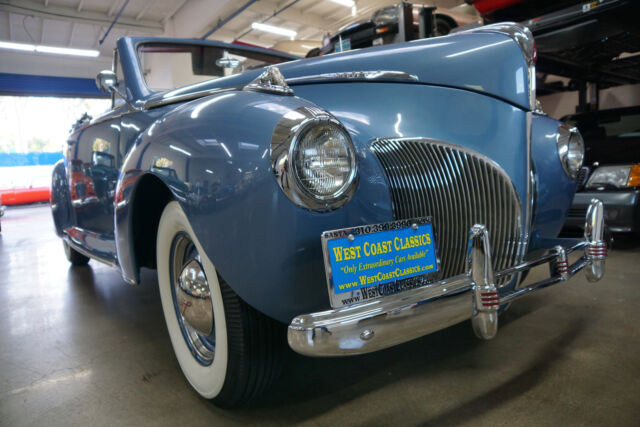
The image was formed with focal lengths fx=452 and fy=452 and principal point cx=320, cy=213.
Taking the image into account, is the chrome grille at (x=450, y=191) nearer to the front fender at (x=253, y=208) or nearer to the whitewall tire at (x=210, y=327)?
the front fender at (x=253, y=208)

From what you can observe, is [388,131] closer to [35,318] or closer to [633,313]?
[633,313]

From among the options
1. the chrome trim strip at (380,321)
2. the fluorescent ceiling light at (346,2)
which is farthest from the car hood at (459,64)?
the fluorescent ceiling light at (346,2)

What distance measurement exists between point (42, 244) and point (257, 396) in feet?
15.4

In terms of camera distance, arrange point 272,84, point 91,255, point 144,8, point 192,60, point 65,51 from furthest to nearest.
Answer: point 65,51, point 144,8, point 192,60, point 91,255, point 272,84

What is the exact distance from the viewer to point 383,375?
60.5 inches

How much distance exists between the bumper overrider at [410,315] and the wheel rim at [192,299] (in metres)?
0.48

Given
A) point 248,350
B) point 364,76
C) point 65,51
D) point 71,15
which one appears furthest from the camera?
point 65,51

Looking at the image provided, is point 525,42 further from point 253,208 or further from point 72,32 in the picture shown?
point 72,32

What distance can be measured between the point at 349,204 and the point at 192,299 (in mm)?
628

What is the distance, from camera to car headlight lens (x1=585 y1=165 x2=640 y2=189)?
3201 mm

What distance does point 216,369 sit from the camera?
4.42 ft

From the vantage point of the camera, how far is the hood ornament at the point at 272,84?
4.37ft

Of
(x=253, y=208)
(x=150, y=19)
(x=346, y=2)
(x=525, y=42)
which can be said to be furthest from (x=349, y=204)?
(x=150, y=19)

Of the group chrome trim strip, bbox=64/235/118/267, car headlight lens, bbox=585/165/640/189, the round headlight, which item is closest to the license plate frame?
the round headlight
